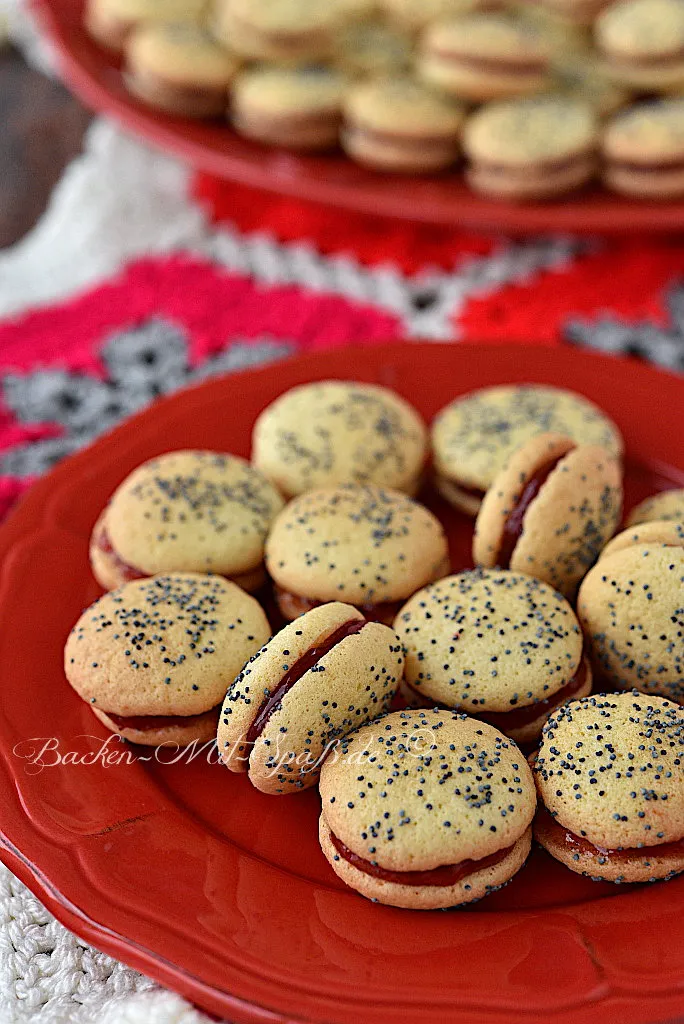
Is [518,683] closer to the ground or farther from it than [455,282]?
closer to the ground

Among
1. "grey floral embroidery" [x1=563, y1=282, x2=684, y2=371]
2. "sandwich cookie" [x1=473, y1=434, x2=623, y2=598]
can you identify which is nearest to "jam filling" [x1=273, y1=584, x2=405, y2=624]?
"sandwich cookie" [x1=473, y1=434, x2=623, y2=598]

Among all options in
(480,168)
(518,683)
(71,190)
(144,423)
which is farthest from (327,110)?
(518,683)

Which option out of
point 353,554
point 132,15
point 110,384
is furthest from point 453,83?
point 353,554

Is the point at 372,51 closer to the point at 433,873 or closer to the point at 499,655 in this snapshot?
the point at 499,655

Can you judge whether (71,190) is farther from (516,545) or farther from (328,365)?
(516,545)

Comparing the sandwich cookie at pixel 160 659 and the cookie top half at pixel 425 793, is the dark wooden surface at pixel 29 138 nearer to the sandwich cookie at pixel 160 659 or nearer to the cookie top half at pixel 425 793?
the sandwich cookie at pixel 160 659

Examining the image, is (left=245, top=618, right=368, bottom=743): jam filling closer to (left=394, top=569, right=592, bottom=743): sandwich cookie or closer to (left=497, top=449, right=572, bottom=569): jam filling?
(left=394, top=569, right=592, bottom=743): sandwich cookie

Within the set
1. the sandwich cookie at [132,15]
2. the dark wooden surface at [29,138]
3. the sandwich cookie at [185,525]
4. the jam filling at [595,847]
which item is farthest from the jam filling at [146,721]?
the sandwich cookie at [132,15]

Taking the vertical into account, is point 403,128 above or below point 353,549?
above
